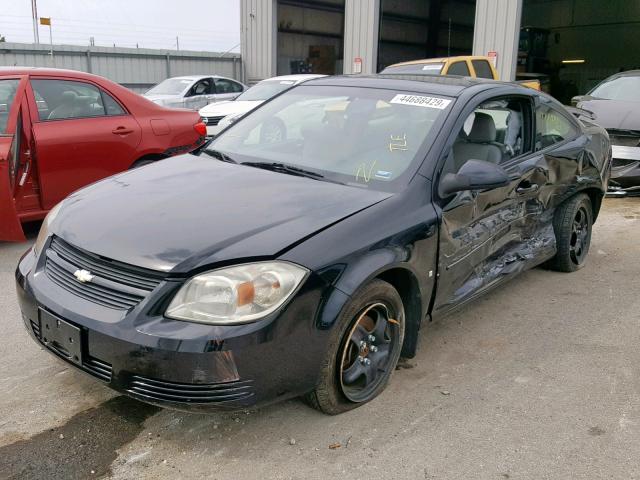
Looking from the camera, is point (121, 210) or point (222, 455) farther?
point (121, 210)

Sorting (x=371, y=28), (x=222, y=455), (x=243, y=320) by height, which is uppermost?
(x=371, y=28)

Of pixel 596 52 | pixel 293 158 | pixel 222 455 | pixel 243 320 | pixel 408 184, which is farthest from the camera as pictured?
pixel 596 52

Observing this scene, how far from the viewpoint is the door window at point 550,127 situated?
4297mm

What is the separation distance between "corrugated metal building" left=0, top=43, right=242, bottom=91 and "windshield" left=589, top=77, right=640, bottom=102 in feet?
51.1

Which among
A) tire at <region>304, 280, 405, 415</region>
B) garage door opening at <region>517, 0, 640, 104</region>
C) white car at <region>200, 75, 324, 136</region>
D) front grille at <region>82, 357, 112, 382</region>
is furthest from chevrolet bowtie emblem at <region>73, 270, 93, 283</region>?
garage door opening at <region>517, 0, 640, 104</region>

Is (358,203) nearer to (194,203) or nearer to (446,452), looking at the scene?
(194,203)

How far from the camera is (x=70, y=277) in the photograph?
267 centimetres

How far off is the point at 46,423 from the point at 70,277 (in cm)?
70

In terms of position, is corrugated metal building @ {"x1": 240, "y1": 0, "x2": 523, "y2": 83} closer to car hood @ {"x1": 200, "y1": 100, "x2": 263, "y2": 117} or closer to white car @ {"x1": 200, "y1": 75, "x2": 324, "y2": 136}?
white car @ {"x1": 200, "y1": 75, "x2": 324, "y2": 136}

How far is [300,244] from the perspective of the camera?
101 inches

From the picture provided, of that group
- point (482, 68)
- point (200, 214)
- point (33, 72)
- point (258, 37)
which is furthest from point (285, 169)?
point (258, 37)

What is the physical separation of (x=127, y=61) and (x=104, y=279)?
20.2 m

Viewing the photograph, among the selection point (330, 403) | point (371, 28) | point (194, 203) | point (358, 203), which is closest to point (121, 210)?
point (194, 203)

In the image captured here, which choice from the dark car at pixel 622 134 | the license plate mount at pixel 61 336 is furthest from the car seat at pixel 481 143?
the dark car at pixel 622 134
